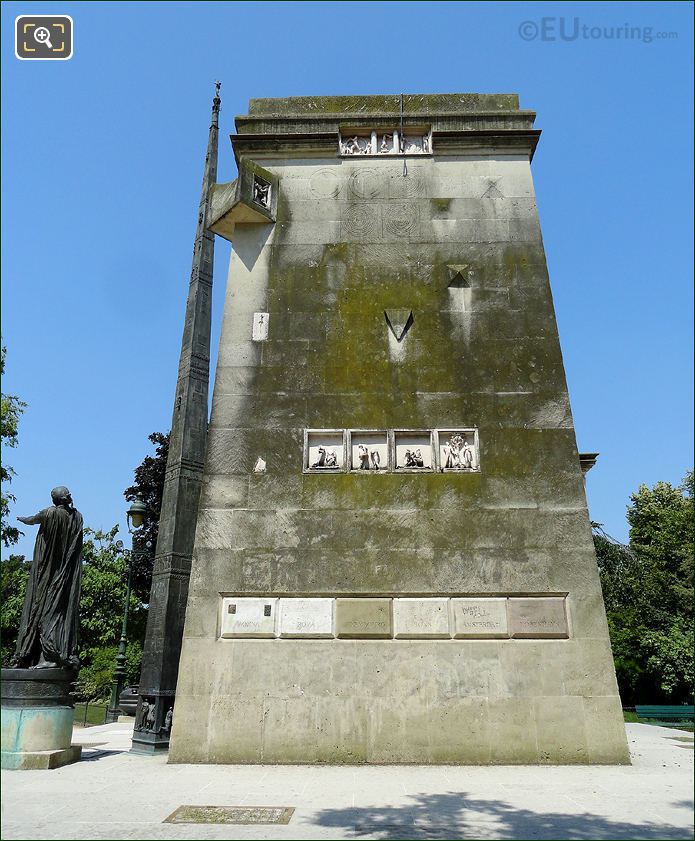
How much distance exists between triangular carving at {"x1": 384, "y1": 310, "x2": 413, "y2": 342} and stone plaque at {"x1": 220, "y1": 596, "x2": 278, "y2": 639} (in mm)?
5637

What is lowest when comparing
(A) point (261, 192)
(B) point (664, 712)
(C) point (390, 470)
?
(B) point (664, 712)

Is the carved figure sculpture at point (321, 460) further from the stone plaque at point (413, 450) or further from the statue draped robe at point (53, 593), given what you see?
the statue draped robe at point (53, 593)

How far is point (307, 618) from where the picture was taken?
1055 cm

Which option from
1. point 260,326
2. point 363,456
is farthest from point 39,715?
point 260,326

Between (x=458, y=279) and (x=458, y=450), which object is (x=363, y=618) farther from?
(x=458, y=279)

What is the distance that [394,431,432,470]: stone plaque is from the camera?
1144 centimetres

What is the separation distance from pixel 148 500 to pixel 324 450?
73.8 ft

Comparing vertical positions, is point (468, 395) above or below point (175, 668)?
above

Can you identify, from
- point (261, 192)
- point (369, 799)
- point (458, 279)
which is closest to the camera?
point (369, 799)

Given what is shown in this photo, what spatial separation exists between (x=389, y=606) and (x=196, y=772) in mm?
3899

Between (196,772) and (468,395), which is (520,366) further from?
(196,772)

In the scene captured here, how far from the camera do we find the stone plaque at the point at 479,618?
10.4 m

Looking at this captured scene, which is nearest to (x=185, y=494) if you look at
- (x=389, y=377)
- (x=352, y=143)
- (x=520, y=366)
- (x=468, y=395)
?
(x=389, y=377)

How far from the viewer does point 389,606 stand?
10.6 metres
